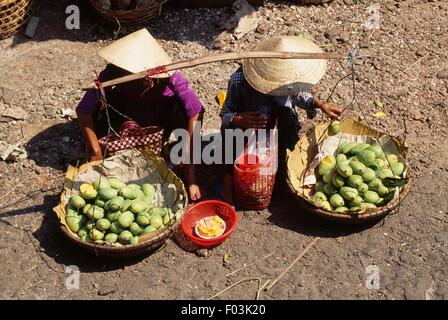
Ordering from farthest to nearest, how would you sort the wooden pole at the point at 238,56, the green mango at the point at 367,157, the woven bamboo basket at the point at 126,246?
the green mango at the point at 367,157, the woven bamboo basket at the point at 126,246, the wooden pole at the point at 238,56

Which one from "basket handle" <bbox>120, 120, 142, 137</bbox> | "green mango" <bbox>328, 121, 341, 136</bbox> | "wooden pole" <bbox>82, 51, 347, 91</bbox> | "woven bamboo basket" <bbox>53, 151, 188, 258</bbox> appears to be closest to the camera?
"wooden pole" <bbox>82, 51, 347, 91</bbox>

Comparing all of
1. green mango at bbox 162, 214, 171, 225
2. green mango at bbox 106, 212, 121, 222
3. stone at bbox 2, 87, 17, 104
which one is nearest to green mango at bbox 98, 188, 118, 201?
green mango at bbox 106, 212, 121, 222

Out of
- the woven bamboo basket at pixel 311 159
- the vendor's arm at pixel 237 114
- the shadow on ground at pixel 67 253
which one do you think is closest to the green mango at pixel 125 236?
the shadow on ground at pixel 67 253

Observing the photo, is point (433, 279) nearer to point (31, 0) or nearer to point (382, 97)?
point (382, 97)

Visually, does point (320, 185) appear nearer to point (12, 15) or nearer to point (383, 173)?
point (383, 173)

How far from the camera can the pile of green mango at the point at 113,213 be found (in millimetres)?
3910

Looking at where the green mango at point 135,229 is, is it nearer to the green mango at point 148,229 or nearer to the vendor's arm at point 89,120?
the green mango at point 148,229

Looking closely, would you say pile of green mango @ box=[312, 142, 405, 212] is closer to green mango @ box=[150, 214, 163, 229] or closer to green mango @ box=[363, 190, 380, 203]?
green mango @ box=[363, 190, 380, 203]

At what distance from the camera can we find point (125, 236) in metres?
3.87

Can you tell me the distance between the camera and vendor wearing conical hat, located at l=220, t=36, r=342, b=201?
3984 mm

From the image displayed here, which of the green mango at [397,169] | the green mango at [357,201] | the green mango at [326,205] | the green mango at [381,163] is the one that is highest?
the green mango at [381,163]

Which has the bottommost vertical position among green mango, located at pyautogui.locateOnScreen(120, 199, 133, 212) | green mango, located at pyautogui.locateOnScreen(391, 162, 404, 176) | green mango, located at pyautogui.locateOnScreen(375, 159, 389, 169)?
green mango, located at pyautogui.locateOnScreen(120, 199, 133, 212)

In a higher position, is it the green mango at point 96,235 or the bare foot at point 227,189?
the green mango at point 96,235

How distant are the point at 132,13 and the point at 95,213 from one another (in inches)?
90.9
